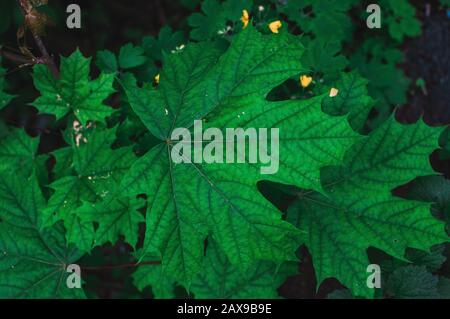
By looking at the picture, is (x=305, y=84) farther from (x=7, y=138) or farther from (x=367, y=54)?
(x=7, y=138)

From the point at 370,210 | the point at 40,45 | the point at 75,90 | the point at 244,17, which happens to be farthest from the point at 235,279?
the point at 40,45

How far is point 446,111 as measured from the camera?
3.19 metres

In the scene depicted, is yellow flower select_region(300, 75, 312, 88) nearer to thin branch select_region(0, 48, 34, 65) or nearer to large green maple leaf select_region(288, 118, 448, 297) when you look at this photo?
large green maple leaf select_region(288, 118, 448, 297)

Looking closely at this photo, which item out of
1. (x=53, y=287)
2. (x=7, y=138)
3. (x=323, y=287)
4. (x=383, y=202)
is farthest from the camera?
(x=323, y=287)

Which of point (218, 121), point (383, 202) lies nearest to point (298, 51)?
point (218, 121)

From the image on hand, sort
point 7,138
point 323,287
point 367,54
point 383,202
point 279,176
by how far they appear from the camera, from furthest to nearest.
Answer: point 367,54 → point 323,287 → point 7,138 → point 383,202 → point 279,176

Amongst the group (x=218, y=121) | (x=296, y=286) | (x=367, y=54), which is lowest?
(x=296, y=286)

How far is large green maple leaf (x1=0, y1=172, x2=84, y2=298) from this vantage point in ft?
7.38

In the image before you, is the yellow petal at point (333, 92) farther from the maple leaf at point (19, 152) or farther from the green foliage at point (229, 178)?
the maple leaf at point (19, 152)

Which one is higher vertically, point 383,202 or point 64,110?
point 64,110

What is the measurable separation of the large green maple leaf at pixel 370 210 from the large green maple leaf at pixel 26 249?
1147mm

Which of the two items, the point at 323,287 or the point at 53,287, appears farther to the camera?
the point at 323,287

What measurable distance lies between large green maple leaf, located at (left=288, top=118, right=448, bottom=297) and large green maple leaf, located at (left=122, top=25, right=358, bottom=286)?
21 centimetres

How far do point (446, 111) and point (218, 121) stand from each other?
200 centimetres
